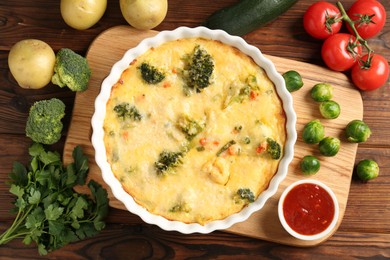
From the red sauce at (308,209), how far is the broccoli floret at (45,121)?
1.93 meters

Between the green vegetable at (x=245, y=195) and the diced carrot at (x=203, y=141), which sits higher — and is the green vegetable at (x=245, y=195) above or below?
below

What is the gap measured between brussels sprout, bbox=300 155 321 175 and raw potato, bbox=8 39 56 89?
2171 mm

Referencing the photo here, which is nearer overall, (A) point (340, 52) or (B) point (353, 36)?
(A) point (340, 52)

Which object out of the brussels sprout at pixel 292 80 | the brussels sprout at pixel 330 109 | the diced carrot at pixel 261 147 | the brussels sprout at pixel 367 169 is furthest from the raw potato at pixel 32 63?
the brussels sprout at pixel 367 169

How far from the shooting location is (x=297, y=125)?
4535 mm

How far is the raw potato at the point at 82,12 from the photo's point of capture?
14.3ft

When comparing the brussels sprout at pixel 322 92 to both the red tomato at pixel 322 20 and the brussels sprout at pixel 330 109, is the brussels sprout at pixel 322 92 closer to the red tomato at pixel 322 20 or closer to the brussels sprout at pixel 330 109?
the brussels sprout at pixel 330 109

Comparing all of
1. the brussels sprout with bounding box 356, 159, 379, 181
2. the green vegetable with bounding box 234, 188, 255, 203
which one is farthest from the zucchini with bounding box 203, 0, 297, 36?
the brussels sprout with bounding box 356, 159, 379, 181

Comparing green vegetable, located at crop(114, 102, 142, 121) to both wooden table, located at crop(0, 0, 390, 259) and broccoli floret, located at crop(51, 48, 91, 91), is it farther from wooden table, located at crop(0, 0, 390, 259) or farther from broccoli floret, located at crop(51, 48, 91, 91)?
wooden table, located at crop(0, 0, 390, 259)

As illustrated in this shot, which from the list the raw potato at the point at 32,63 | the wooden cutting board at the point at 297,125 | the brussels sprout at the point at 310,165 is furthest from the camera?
the wooden cutting board at the point at 297,125

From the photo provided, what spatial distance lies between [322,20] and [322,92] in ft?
2.15

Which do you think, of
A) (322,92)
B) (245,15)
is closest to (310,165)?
(322,92)

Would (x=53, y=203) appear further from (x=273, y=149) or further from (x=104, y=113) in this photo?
(x=273, y=149)

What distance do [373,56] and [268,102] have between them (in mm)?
1164
